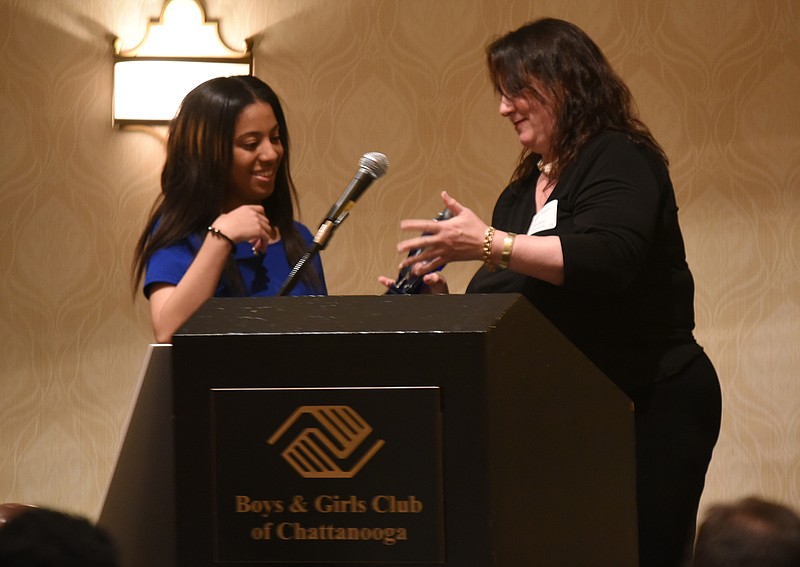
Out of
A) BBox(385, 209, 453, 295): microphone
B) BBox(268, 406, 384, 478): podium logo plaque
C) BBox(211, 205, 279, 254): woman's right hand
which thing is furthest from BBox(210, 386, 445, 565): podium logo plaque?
BBox(211, 205, 279, 254): woman's right hand

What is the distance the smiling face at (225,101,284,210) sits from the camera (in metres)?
1.86

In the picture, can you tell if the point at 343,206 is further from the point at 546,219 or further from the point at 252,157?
the point at 252,157

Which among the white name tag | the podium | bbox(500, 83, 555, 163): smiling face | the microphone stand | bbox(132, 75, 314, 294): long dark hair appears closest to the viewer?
the podium

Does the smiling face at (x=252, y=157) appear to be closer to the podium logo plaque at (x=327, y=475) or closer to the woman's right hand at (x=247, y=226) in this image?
the woman's right hand at (x=247, y=226)

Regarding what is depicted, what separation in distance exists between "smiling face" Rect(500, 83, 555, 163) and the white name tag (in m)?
0.14

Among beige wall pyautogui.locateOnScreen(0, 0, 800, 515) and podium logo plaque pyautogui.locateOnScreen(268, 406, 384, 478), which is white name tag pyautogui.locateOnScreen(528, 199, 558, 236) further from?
beige wall pyautogui.locateOnScreen(0, 0, 800, 515)

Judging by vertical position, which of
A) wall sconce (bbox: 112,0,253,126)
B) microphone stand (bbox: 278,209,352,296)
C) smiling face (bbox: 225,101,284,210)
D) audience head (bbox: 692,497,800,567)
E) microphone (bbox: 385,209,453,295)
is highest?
wall sconce (bbox: 112,0,253,126)

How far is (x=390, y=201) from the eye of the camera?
304 cm

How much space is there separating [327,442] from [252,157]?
1.15 meters

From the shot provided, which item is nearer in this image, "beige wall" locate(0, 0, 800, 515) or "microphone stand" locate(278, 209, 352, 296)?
"microphone stand" locate(278, 209, 352, 296)

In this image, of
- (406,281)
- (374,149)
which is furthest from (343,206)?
(374,149)

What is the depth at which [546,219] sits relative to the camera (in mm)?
1570

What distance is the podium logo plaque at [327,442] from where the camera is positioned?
776 millimetres

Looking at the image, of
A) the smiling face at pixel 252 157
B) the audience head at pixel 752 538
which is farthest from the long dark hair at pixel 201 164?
the audience head at pixel 752 538
